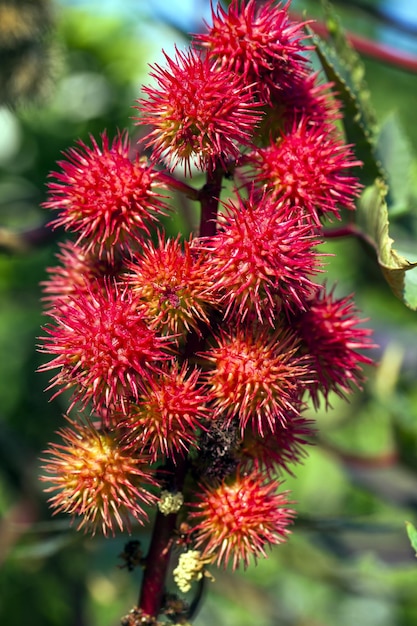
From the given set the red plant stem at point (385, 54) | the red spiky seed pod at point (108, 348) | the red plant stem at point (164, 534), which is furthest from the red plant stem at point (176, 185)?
the red plant stem at point (385, 54)

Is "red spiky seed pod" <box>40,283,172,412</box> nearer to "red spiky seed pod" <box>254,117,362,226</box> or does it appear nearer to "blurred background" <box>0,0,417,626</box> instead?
"red spiky seed pod" <box>254,117,362,226</box>

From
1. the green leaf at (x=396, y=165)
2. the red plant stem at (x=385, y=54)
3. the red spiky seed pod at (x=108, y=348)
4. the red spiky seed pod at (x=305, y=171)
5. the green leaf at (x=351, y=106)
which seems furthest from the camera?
the red plant stem at (x=385, y=54)

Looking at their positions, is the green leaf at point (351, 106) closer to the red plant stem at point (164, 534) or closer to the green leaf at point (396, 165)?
the green leaf at point (396, 165)

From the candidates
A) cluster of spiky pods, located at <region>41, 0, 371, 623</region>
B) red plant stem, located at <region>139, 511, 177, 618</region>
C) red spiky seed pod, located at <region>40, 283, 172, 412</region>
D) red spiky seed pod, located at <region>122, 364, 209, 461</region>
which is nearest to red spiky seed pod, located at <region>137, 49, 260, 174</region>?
cluster of spiky pods, located at <region>41, 0, 371, 623</region>

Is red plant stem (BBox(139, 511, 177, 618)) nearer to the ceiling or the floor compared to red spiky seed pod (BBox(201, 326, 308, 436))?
nearer to the floor

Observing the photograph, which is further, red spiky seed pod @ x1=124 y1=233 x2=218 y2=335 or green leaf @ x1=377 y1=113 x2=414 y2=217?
green leaf @ x1=377 y1=113 x2=414 y2=217

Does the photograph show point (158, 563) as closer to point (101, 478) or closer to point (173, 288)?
point (101, 478)

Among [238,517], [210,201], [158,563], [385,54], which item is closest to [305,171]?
[210,201]

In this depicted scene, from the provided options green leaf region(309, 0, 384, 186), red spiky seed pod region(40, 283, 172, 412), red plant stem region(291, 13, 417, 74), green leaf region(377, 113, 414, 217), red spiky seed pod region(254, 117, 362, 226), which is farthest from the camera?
red plant stem region(291, 13, 417, 74)
